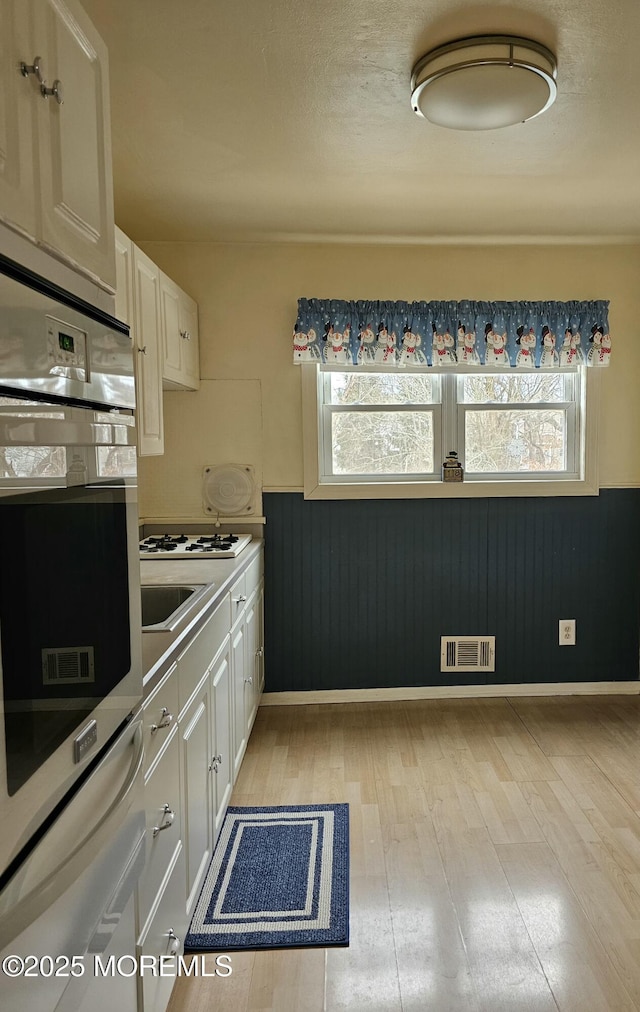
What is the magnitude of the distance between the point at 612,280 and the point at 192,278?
7.39ft

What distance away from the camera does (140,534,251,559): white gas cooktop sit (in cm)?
307

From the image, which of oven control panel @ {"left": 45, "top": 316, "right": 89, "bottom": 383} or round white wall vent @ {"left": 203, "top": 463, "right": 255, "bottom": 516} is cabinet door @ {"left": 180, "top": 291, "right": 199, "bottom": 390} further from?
oven control panel @ {"left": 45, "top": 316, "right": 89, "bottom": 383}

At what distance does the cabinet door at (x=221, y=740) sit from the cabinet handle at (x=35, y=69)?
5.73 ft

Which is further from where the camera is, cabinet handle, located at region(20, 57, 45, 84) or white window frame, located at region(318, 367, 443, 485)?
white window frame, located at region(318, 367, 443, 485)

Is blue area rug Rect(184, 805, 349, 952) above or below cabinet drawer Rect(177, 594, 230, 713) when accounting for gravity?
below

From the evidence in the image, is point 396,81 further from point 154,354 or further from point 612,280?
point 612,280

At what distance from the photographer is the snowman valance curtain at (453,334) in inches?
145

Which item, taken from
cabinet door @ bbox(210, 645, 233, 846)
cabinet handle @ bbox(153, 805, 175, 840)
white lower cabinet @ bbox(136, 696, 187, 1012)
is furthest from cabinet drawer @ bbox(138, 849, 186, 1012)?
cabinet door @ bbox(210, 645, 233, 846)

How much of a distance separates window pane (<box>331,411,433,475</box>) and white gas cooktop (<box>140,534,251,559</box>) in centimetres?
70

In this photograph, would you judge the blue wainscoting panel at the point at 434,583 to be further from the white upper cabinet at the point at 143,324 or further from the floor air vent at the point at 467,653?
the white upper cabinet at the point at 143,324

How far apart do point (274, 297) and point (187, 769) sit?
2.58m

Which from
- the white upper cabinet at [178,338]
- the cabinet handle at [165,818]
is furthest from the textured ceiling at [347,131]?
the cabinet handle at [165,818]

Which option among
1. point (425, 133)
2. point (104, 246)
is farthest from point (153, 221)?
point (104, 246)

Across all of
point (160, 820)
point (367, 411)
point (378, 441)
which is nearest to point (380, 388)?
point (367, 411)
